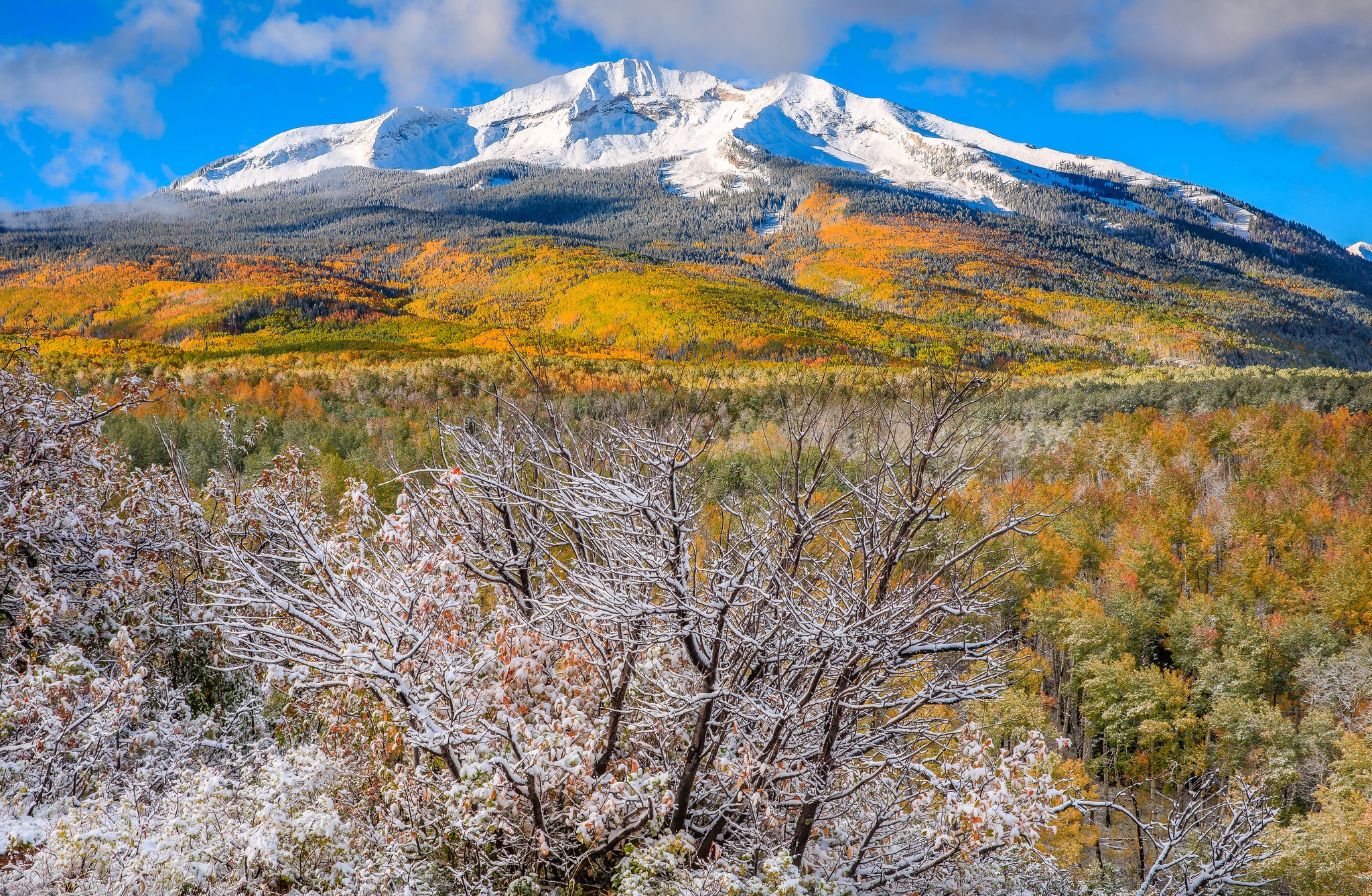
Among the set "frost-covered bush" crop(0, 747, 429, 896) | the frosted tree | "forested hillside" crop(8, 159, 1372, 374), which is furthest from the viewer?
"forested hillside" crop(8, 159, 1372, 374)

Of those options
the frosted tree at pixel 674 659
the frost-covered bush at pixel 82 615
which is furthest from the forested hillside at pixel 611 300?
the frosted tree at pixel 674 659

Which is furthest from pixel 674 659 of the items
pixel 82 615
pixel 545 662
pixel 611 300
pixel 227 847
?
pixel 611 300

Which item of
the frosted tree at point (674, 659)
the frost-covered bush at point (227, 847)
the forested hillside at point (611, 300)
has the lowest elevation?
the frost-covered bush at point (227, 847)

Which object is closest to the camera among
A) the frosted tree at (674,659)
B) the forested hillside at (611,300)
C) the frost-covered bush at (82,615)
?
the frosted tree at (674,659)

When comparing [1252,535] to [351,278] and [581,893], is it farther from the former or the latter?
[351,278]

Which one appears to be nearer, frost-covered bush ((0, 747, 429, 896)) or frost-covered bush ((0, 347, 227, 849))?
frost-covered bush ((0, 747, 429, 896))

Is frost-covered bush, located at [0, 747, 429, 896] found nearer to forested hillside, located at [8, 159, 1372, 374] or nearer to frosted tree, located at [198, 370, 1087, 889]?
frosted tree, located at [198, 370, 1087, 889]

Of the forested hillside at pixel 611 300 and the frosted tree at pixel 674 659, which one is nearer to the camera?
the frosted tree at pixel 674 659

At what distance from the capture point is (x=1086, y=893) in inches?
336

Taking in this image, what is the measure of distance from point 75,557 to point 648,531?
24.6ft

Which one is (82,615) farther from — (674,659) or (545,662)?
(674,659)

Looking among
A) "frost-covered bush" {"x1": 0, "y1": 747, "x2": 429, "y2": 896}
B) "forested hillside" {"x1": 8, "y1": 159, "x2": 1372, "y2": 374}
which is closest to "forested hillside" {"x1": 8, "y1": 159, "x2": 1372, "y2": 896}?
"frost-covered bush" {"x1": 0, "y1": 747, "x2": 429, "y2": 896}

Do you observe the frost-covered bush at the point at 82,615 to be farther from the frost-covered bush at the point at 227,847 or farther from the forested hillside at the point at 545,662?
the frost-covered bush at the point at 227,847

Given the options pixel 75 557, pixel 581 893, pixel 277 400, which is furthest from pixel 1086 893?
pixel 277 400
